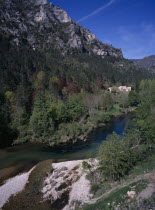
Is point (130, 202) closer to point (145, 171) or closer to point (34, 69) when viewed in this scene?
point (145, 171)

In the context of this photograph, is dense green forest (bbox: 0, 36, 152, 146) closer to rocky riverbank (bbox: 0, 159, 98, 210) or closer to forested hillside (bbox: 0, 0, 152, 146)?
forested hillside (bbox: 0, 0, 152, 146)

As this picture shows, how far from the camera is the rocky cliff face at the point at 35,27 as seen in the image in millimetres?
143913

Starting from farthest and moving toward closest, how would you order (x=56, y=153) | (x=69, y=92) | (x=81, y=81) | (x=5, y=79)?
1. (x=81, y=81)
2. (x=69, y=92)
3. (x=5, y=79)
4. (x=56, y=153)

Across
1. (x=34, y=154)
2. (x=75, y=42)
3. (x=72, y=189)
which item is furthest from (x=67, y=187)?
(x=75, y=42)

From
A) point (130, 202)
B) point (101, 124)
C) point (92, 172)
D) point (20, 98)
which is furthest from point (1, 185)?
point (101, 124)

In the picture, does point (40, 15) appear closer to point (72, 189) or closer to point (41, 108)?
point (41, 108)

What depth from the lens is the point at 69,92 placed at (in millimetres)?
68688

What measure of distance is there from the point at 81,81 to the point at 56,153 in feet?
180

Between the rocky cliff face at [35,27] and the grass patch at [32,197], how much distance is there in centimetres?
12537

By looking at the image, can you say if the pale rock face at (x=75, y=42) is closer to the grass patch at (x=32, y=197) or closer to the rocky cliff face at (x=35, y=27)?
the rocky cliff face at (x=35, y=27)

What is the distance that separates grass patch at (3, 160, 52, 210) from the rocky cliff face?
125 m

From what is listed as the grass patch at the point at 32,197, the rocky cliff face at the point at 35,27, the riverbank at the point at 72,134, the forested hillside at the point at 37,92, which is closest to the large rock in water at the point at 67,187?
the grass patch at the point at 32,197

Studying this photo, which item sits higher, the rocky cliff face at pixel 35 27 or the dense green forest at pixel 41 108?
the rocky cliff face at pixel 35 27

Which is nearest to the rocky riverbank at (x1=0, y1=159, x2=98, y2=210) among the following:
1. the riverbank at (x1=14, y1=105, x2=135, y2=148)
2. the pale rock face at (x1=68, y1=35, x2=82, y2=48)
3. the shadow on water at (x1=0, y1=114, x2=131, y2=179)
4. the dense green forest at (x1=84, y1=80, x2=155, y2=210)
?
the dense green forest at (x1=84, y1=80, x2=155, y2=210)
